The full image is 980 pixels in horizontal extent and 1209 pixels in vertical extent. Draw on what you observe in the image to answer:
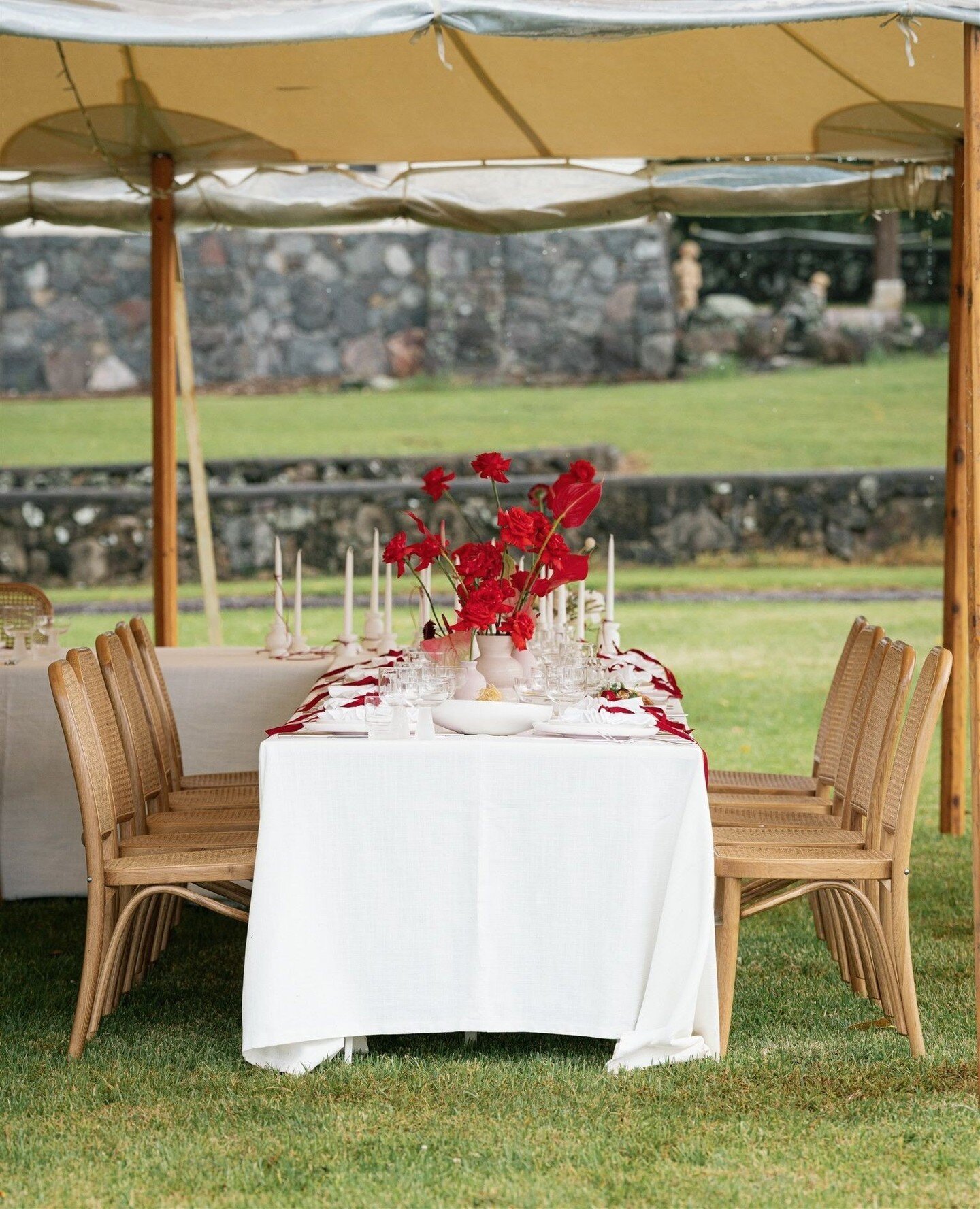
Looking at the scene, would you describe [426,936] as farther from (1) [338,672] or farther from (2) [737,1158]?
(1) [338,672]

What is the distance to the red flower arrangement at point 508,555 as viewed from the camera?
11.7ft

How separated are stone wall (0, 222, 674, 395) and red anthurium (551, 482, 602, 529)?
13.2 m

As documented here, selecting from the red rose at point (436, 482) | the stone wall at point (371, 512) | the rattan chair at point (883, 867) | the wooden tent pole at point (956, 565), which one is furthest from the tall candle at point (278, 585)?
the stone wall at point (371, 512)

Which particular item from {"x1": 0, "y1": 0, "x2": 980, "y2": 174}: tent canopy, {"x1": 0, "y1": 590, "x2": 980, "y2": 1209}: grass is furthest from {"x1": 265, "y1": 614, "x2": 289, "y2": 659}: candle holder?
{"x1": 0, "y1": 0, "x2": 980, "y2": 174}: tent canopy

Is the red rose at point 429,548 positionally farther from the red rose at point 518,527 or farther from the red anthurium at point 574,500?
the red anthurium at point 574,500

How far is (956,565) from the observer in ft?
18.8

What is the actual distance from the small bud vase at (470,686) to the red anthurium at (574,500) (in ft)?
1.33

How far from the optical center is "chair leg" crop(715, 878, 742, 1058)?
3.47 metres

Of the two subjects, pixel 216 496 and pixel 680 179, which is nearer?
pixel 680 179

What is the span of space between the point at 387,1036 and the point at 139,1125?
68cm

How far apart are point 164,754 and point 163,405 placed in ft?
7.46

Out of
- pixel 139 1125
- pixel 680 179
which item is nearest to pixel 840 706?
pixel 139 1125

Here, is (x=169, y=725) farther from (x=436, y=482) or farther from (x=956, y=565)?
(x=956, y=565)

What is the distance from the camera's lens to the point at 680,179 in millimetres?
6289
